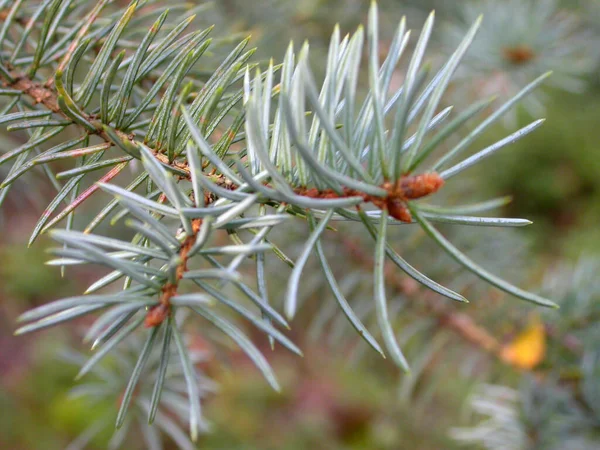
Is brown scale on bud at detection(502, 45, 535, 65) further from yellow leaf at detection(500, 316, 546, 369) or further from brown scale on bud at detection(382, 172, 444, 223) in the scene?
brown scale on bud at detection(382, 172, 444, 223)

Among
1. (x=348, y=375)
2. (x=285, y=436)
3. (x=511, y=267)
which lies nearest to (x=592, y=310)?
(x=511, y=267)

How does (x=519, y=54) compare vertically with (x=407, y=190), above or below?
above

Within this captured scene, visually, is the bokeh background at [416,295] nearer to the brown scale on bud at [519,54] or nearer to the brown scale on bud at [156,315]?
the brown scale on bud at [519,54]

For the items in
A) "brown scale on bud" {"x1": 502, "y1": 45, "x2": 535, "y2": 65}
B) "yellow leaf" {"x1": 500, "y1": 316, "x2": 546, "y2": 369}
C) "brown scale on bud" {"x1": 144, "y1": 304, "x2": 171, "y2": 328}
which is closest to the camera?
"brown scale on bud" {"x1": 144, "y1": 304, "x2": 171, "y2": 328}

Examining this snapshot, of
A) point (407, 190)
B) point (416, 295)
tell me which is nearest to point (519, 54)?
point (416, 295)

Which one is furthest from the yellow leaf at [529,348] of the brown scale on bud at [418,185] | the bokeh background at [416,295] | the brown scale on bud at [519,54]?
the brown scale on bud at [418,185]

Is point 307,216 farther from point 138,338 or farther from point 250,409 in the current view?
point 250,409

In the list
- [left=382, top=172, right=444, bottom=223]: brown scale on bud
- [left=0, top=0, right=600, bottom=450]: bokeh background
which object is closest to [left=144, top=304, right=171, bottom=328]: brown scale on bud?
[left=382, top=172, right=444, bottom=223]: brown scale on bud

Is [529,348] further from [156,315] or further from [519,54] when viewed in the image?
[156,315]
